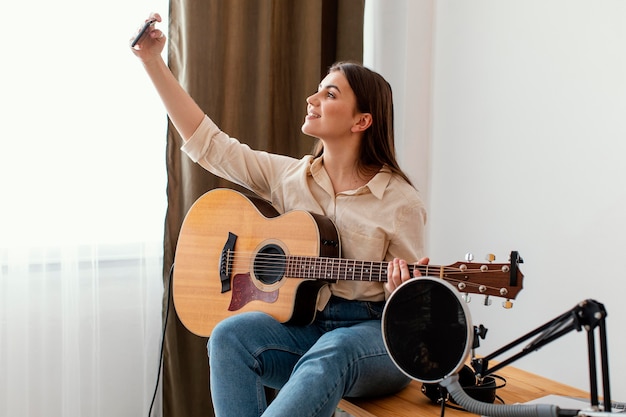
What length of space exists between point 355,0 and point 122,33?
79 cm

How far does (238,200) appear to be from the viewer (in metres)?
1.59

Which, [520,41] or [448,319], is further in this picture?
[520,41]

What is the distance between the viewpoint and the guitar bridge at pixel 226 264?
1536 millimetres

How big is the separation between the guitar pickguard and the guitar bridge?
0.02m

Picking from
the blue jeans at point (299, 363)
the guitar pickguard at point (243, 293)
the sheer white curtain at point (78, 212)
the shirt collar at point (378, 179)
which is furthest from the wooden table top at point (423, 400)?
the sheer white curtain at point (78, 212)

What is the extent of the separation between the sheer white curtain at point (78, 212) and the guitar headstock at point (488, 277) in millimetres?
1019

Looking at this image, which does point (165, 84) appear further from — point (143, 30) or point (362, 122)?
point (362, 122)

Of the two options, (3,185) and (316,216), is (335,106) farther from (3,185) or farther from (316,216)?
(3,185)

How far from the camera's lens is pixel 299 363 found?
4.22 ft

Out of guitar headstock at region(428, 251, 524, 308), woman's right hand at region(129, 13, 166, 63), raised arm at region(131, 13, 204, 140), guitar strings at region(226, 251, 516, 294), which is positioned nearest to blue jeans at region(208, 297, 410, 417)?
guitar strings at region(226, 251, 516, 294)

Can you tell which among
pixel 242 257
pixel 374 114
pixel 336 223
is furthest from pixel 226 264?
pixel 374 114

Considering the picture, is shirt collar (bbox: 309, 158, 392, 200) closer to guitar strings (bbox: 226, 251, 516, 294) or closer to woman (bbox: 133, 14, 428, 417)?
woman (bbox: 133, 14, 428, 417)

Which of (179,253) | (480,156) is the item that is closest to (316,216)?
(179,253)

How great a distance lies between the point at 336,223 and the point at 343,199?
0.06 m
